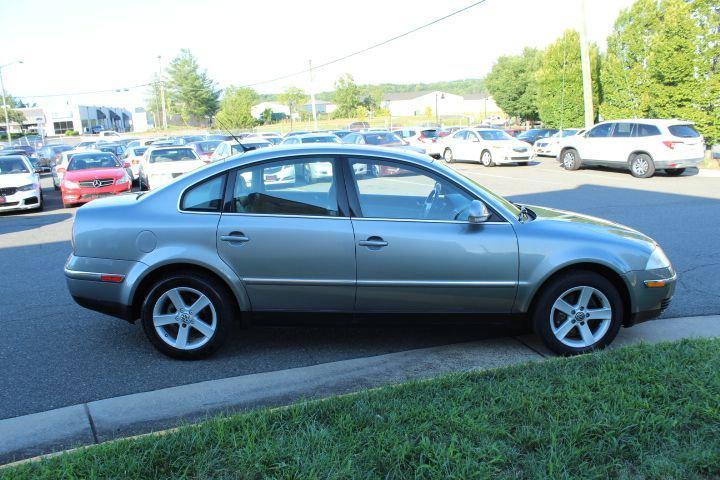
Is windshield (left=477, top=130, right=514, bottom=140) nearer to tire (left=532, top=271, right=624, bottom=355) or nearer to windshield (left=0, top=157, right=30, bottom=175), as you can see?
windshield (left=0, top=157, right=30, bottom=175)

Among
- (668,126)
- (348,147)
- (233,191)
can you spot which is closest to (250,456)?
(233,191)

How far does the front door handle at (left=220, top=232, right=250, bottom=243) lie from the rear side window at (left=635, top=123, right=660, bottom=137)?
17.3 m

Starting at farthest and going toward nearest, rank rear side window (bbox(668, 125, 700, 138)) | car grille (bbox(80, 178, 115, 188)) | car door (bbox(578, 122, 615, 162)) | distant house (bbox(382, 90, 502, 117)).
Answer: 1. distant house (bbox(382, 90, 502, 117))
2. car door (bbox(578, 122, 615, 162))
3. rear side window (bbox(668, 125, 700, 138))
4. car grille (bbox(80, 178, 115, 188))

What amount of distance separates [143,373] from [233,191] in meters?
1.57

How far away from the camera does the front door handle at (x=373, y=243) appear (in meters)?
4.73

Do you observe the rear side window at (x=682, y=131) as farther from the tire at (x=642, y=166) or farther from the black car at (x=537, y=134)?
the black car at (x=537, y=134)

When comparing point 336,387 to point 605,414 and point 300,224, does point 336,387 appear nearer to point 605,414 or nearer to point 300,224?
point 300,224

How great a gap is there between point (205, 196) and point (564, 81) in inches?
1259

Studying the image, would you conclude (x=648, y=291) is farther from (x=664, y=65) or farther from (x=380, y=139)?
(x=664, y=65)

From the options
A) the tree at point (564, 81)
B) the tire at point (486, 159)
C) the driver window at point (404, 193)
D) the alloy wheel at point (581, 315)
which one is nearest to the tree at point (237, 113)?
the tree at point (564, 81)

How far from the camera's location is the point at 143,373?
473 cm

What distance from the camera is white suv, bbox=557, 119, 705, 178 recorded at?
18203mm

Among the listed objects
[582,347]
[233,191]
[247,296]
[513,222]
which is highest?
[233,191]

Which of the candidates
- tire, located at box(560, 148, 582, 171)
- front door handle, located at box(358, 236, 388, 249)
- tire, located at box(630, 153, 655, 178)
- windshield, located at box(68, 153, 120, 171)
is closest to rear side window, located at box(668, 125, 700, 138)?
tire, located at box(630, 153, 655, 178)
